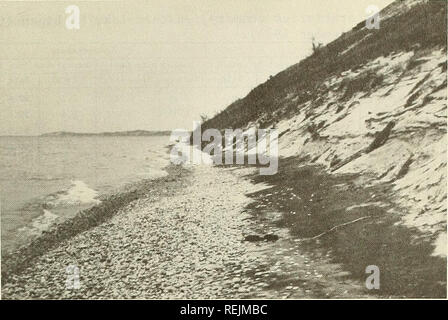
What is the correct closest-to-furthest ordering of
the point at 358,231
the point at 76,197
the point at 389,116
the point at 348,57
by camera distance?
the point at 358,231, the point at 389,116, the point at 76,197, the point at 348,57

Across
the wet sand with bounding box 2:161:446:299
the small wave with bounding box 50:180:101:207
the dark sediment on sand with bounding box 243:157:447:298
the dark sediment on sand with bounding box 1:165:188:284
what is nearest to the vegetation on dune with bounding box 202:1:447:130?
the dark sediment on sand with bounding box 243:157:447:298

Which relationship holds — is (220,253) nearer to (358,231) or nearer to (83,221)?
(358,231)

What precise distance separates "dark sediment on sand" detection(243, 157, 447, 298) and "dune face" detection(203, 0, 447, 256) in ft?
1.31

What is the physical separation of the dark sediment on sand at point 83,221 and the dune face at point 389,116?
761 centimetres

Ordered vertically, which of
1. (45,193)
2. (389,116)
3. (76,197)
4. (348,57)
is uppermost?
(348,57)

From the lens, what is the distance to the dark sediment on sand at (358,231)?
9.73 meters

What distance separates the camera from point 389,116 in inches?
723

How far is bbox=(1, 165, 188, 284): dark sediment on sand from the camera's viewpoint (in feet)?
47.0

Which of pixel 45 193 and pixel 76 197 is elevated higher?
pixel 45 193

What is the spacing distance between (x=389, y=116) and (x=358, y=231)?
7.82 meters

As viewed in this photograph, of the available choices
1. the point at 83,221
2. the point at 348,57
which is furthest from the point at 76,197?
the point at 348,57

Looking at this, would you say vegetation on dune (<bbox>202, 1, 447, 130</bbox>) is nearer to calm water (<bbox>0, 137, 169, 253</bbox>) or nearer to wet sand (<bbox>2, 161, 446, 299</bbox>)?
wet sand (<bbox>2, 161, 446, 299</bbox>)

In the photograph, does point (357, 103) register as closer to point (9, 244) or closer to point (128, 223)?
point (128, 223)
